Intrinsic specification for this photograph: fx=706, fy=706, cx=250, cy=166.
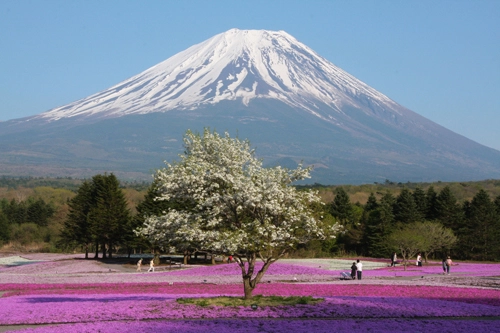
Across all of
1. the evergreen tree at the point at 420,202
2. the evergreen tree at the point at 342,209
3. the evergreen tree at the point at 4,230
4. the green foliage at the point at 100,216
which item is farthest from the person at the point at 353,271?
the evergreen tree at the point at 4,230

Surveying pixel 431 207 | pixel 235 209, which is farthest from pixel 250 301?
pixel 431 207

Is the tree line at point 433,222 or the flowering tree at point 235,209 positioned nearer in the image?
the flowering tree at point 235,209

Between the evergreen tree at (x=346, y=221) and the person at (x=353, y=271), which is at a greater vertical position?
the evergreen tree at (x=346, y=221)

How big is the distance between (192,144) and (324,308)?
8.03 m

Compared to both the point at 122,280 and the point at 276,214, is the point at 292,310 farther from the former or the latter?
the point at 122,280

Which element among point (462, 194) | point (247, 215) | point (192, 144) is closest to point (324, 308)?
point (247, 215)

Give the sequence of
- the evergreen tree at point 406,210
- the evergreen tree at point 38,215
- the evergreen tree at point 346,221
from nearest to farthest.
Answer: the evergreen tree at point 406,210
the evergreen tree at point 346,221
the evergreen tree at point 38,215

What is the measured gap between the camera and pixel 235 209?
82.0 ft

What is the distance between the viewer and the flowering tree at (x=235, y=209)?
78.9 ft

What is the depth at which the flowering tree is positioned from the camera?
24.0 m

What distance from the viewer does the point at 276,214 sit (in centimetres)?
2461

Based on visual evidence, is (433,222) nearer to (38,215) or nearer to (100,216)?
(100,216)

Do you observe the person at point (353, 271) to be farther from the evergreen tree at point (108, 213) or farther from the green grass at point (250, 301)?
the evergreen tree at point (108, 213)

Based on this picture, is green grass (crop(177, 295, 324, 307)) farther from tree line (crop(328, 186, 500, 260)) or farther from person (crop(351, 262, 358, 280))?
tree line (crop(328, 186, 500, 260))
